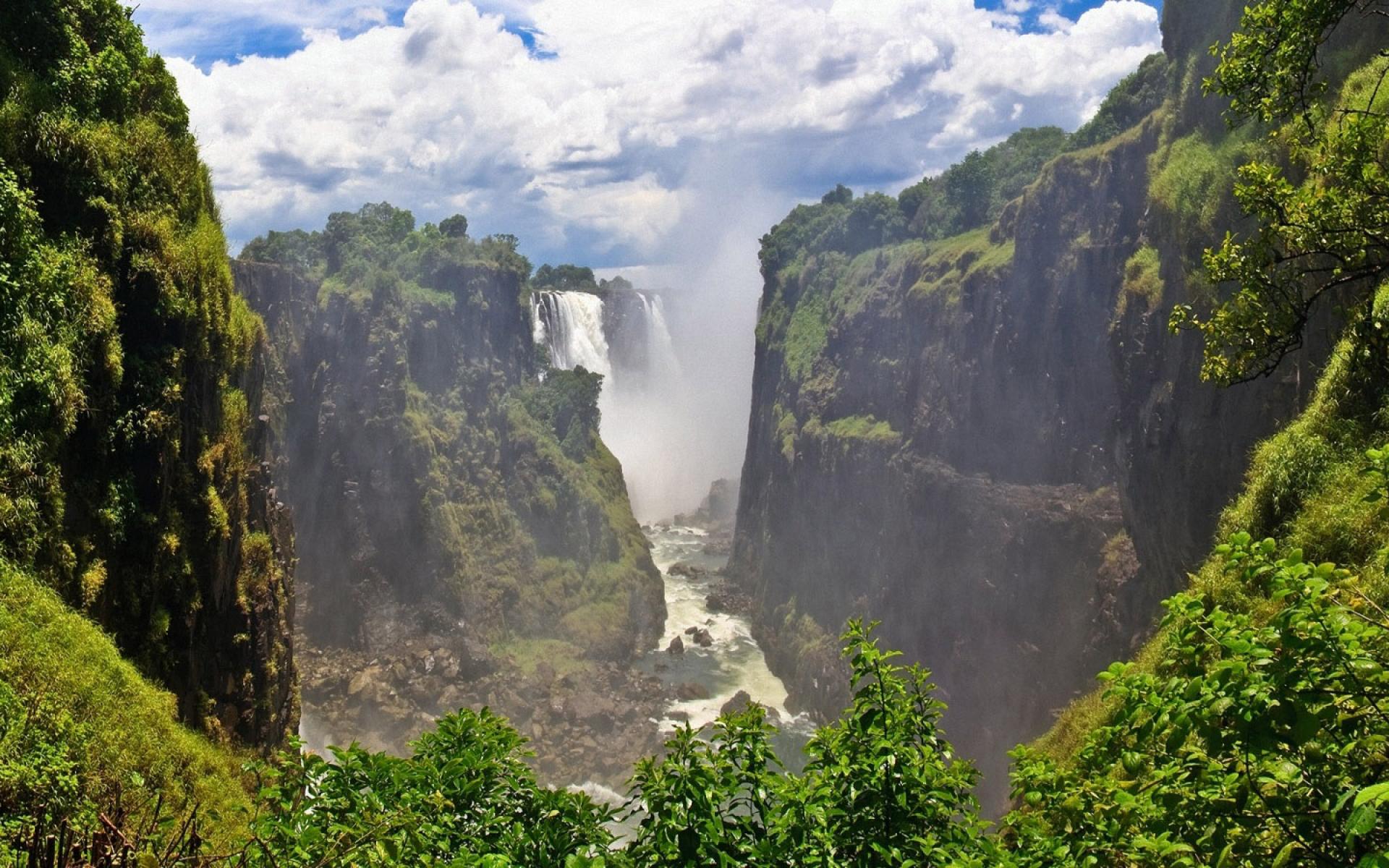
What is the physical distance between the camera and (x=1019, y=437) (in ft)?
155

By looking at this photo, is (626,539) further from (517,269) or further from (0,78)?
(0,78)

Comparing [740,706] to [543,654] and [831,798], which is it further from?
[831,798]

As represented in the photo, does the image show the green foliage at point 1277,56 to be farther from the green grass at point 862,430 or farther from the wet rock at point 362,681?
the wet rock at point 362,681

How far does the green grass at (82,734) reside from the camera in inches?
315

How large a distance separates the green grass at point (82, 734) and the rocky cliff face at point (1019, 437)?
2213cm

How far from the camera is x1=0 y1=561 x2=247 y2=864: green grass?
315 inches

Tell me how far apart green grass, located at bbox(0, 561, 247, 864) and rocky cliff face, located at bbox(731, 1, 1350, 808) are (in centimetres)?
2213

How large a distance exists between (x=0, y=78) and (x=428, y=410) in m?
45.9

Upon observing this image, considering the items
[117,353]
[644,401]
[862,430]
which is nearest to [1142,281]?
[862,430]

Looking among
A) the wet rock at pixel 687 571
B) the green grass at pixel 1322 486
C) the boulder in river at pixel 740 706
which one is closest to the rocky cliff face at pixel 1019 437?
the boulder in river at pixel 740 706

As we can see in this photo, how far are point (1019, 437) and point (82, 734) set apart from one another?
44172 millimetres

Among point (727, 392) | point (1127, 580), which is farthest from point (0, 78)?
point (727, 392)

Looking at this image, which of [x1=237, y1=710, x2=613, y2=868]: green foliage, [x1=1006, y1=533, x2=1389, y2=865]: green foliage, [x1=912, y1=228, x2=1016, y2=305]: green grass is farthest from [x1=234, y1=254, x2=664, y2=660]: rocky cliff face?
[x1=1006, y1=533, x2=1389, y2=865]: green foliage

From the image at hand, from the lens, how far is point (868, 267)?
224 ft
